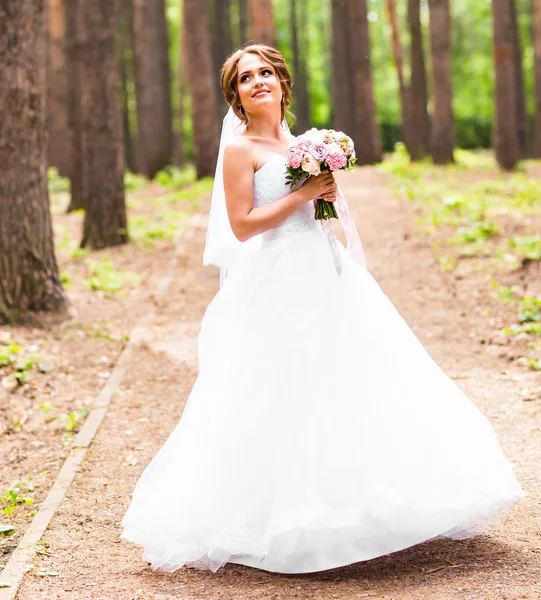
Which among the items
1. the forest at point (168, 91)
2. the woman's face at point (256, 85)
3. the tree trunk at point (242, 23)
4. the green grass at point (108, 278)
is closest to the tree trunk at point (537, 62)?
the forest at point (168, 91)

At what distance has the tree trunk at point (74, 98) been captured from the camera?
15.7 meters

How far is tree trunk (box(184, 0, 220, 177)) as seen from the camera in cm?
1997

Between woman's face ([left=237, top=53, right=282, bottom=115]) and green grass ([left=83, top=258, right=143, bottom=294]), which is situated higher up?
woman's face ([left=237, top=53, right=282, bottom=115])

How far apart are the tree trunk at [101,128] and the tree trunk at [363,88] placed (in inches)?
508

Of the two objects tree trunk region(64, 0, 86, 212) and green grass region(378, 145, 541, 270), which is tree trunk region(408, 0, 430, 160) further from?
tree trunk region(64, 0, 86, 212)

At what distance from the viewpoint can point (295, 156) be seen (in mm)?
3861

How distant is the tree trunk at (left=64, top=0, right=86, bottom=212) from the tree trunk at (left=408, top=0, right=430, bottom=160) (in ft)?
36.9

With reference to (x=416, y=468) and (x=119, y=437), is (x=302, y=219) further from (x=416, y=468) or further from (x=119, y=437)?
(x=119, y=437)

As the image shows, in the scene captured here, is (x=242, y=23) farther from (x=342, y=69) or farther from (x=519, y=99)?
(x=519, y=99)

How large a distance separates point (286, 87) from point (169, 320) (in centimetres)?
539

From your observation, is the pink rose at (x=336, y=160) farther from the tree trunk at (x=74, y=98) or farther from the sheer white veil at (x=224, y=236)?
the tree trunk at (x=74, y=98)

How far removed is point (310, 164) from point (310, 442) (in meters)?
1.24

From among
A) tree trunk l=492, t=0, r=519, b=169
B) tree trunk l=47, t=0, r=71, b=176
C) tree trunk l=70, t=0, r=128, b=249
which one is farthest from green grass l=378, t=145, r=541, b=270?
tree trunk l=47, t=0, r=71, b=176

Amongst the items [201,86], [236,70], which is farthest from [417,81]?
[236,70]
